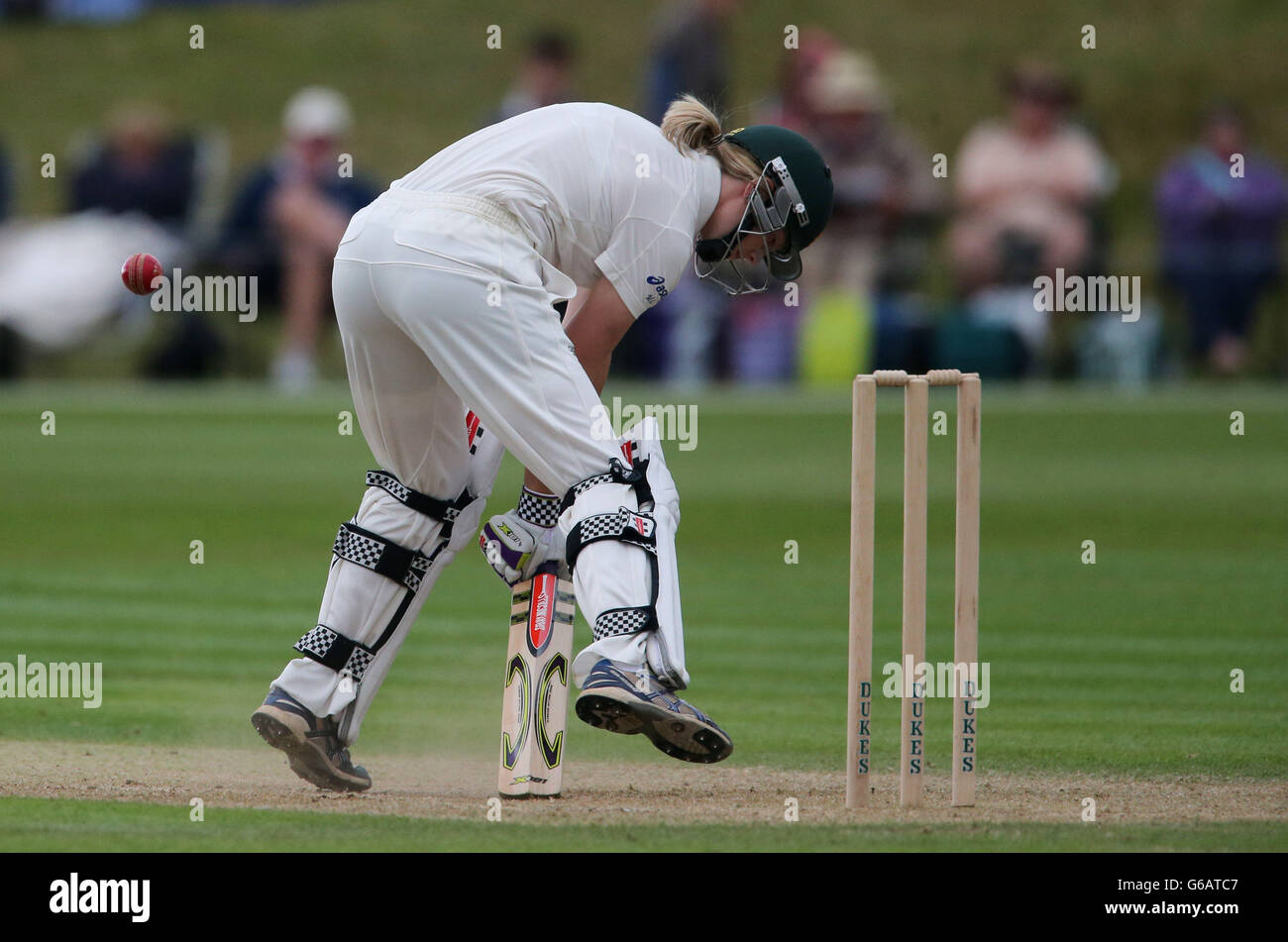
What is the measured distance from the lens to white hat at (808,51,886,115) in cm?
1645

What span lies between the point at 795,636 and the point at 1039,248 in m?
8.50

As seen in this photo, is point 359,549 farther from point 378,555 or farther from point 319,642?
point 319,642

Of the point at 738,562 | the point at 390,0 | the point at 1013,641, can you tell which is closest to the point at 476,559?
the point at 738,562

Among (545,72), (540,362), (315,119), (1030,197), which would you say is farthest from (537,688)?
(315,119)

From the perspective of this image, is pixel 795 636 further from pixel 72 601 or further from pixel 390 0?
pixel 390 0

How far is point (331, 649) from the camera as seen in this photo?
5660 millimetres

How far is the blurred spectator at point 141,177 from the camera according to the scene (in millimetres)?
17844

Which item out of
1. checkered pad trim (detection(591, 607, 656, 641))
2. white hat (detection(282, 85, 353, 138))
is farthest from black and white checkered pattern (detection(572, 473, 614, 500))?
white hat (detection(282, 85, 353, 138))

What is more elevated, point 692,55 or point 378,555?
point 692,55

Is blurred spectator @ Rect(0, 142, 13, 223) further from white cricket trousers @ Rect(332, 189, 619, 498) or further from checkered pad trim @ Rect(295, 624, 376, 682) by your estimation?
white cricket trousers @ Rect(332, 189, 619, 498)

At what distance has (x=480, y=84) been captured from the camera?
94.0 feet

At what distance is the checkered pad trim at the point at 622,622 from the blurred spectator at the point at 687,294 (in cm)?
1167

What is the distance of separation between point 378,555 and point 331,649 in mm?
295

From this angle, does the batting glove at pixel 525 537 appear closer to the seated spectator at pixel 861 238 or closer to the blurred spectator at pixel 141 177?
the seated spectator at pixel 861 238
